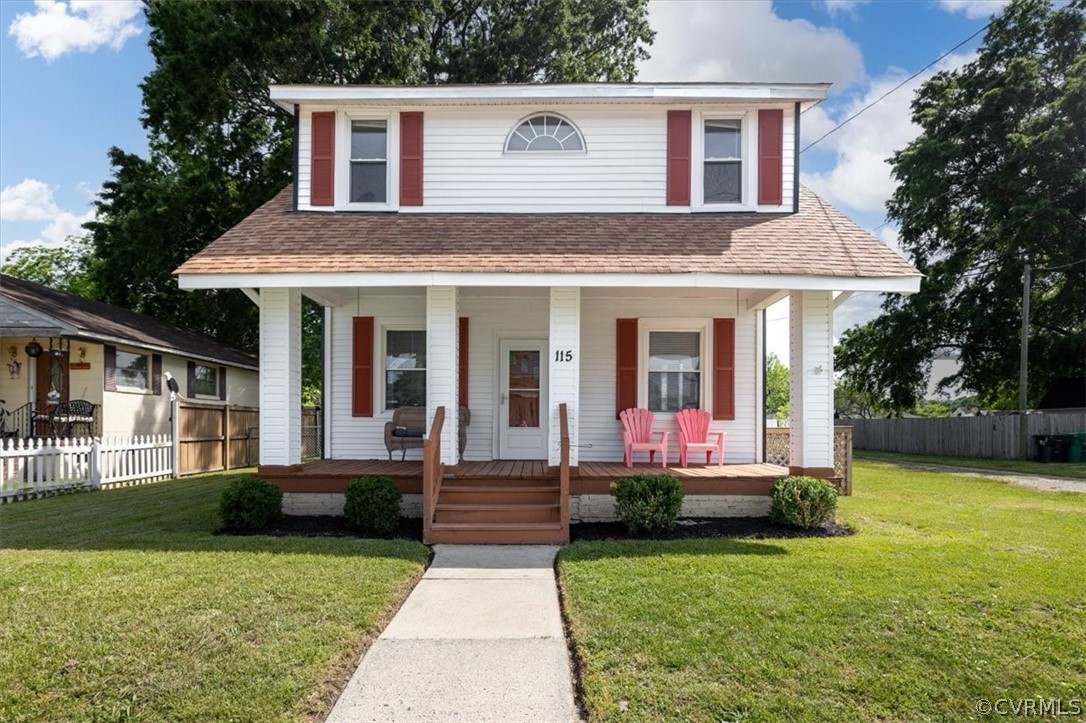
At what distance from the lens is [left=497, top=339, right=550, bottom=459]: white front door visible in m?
10.6

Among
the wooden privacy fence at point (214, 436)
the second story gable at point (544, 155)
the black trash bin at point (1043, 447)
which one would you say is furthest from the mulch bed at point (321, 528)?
the black trash bin at point (1043, 447)

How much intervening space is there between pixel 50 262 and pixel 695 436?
39603 mm

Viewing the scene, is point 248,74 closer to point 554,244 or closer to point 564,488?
point 554,244

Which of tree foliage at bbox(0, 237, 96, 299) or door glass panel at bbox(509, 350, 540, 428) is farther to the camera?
tree foliage at bbox(0, 237, 96, 299)

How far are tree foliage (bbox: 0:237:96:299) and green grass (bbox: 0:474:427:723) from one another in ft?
115

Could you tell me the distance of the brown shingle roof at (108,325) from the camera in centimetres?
1392

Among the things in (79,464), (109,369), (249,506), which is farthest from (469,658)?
(109,369)

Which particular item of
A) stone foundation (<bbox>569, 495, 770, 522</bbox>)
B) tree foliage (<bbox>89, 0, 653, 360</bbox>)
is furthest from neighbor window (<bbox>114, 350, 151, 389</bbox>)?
stone foundation (<bbox>569, 495, 770, 522</bbox>)

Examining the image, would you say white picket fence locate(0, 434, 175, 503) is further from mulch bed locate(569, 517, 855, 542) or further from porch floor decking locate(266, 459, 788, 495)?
mulch bed locate(569, 517, 855, 542)

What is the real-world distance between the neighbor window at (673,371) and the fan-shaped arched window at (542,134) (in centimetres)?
319

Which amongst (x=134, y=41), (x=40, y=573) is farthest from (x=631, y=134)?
(x=134, y=41)

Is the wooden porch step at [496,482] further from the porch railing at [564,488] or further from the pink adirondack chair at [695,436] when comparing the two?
the pink adirondack chair at [695,436]

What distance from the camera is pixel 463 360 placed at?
34.6 ft

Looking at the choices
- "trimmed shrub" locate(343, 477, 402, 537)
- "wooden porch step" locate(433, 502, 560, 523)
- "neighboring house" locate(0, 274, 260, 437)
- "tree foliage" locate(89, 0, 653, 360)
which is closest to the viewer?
"trimmed shrub" locate(343, 477, 402, 537)
